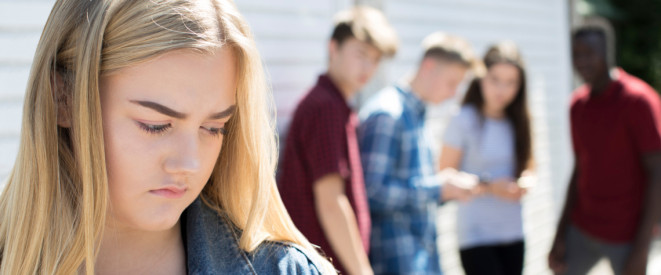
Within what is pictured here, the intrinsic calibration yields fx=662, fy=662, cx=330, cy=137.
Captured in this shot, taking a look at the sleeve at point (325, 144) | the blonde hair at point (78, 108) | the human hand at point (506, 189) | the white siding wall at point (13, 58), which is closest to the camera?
the blonde hair at point (78, 108)

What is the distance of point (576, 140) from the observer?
4363 mm

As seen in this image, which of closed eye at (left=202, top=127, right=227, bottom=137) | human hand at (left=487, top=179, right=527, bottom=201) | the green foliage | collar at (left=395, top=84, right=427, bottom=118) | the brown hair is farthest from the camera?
the green foliage

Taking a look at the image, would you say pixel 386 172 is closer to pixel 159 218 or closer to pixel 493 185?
pixel 493 185

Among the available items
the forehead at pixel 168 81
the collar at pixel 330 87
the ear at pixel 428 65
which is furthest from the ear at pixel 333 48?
the forehead at pixel 168 81

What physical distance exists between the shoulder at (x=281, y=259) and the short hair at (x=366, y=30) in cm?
197

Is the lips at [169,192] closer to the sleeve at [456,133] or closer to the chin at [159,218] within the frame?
the chin at [159,218]

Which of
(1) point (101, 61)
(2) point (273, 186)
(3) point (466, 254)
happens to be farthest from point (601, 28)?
(1) point (101, 61)

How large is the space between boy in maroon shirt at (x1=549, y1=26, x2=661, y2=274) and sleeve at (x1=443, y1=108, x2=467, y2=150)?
2.55 ft

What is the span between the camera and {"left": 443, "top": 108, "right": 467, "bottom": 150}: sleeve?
413 cm

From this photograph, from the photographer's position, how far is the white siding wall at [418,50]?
2488 mm

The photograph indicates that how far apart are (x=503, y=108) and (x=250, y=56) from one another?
127 inches

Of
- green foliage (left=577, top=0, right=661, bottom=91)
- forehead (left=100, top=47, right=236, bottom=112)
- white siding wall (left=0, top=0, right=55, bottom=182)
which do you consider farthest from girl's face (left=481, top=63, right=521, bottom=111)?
green foliage (left=577, top=0, right=661, bottom=91)

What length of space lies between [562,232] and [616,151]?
742 millimetres

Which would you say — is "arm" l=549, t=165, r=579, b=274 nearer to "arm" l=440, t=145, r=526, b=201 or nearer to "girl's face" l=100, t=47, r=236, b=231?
"arm" l=440, t=145, r=526, b=201
